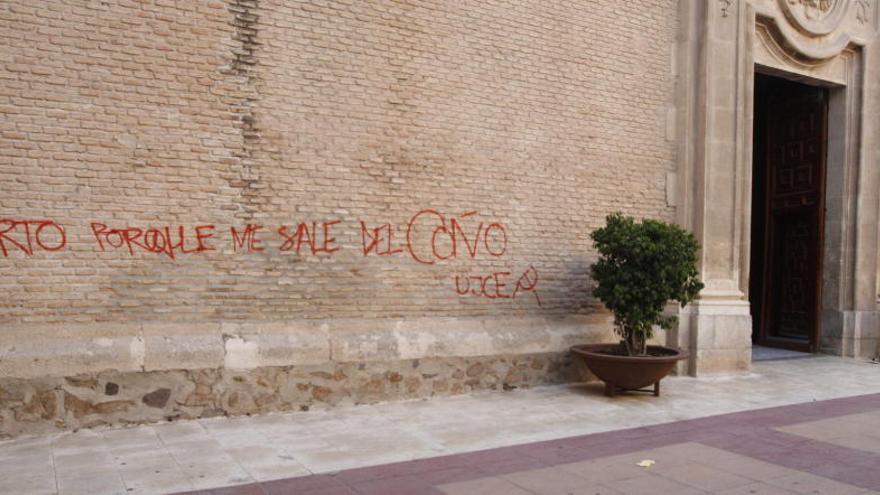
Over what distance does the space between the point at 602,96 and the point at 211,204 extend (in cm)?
540

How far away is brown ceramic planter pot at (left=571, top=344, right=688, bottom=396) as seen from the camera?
802 centimetres

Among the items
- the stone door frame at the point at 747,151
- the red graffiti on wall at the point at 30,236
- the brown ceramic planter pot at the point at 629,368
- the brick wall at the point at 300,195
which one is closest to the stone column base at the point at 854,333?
the stone door frame at the point at 747,151

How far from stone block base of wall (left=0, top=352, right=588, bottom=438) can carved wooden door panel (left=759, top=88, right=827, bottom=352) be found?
659 centimetres

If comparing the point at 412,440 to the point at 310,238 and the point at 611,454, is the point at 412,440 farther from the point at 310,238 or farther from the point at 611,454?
the point at 310,238

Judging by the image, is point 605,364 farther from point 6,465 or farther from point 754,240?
point 754,240

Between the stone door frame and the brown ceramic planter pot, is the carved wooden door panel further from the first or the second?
the brown ceramic planter pot

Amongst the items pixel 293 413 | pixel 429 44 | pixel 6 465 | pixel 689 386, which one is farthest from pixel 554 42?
pixel 6 465

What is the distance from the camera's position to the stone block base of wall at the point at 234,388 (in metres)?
6.20

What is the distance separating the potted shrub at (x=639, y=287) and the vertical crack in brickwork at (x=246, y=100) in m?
4.18

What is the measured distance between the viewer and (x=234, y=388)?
22.9 feet

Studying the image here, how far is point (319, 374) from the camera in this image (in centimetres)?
740

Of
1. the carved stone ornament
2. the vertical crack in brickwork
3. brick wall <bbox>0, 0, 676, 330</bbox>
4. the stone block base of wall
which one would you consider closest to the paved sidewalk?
the stone block base of wall

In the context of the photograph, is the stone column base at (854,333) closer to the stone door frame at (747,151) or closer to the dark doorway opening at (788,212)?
the stone door frame at (747,151)

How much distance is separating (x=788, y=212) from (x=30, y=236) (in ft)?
40.2
